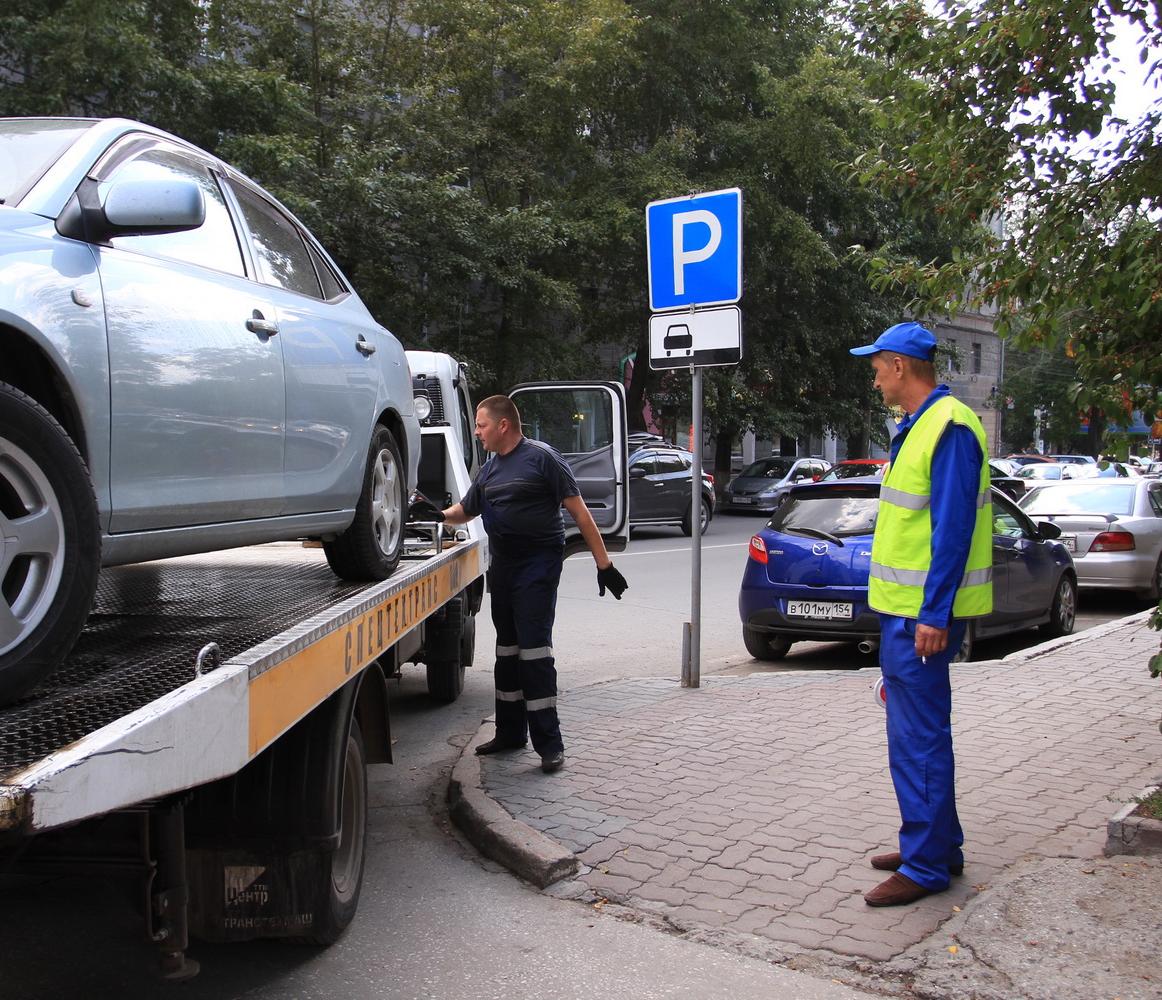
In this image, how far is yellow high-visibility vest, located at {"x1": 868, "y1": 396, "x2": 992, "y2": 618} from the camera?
13.3ft

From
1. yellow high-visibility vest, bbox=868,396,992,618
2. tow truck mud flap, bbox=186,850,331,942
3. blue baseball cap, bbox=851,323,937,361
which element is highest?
blue baseball cap, bbox=851,323,937,361

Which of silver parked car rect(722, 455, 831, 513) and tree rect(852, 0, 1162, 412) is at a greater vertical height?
tree rect(852, 0, 1162, 412)

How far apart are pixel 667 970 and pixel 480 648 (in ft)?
21.8

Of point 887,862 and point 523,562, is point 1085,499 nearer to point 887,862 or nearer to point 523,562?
point 523,562

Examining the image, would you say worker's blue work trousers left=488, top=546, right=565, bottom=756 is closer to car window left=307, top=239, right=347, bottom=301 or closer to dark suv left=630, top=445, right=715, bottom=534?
car window left=307, top=239, right=347, bottom=301

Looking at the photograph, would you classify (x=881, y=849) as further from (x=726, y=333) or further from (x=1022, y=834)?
(x=726, y=333)

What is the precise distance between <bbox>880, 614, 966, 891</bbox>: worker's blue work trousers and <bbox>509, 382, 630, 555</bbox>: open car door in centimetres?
401

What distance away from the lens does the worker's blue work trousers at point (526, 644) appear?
5684 mm

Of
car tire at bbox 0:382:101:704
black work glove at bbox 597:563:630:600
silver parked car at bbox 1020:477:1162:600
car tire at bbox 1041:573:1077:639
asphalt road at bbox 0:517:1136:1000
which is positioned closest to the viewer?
car tire at bbox 0:382:101:704

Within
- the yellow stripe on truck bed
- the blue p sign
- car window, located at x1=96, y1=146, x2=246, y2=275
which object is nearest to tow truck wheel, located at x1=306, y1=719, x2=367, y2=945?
the yellow stripe on truck bed

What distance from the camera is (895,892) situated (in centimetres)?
402

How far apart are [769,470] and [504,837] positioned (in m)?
26.8

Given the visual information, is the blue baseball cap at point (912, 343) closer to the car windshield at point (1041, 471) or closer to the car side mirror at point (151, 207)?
the car side mirror at point (151, 207)

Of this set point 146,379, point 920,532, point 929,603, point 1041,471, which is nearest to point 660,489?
point 1041,471
